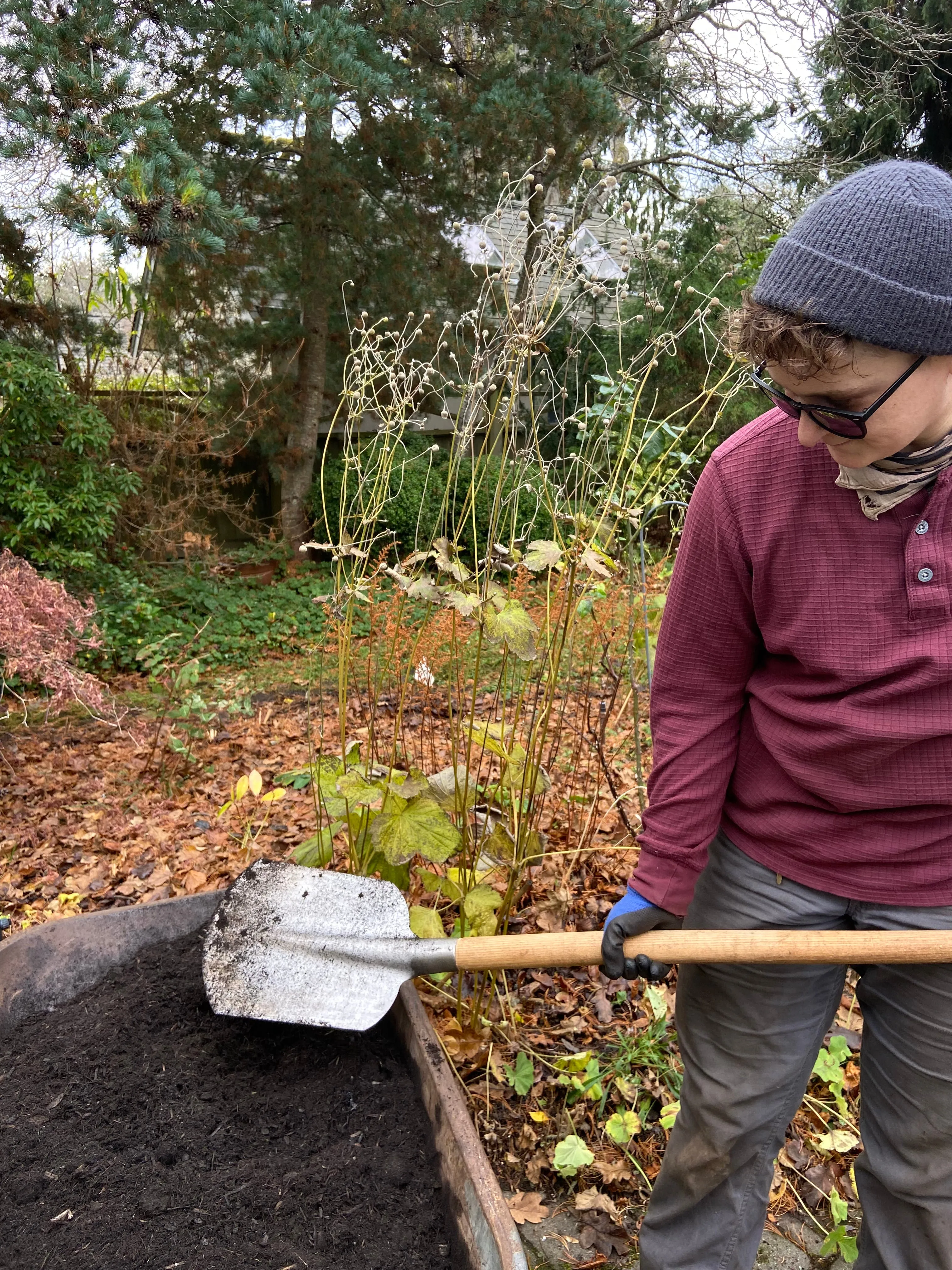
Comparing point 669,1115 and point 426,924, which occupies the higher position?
point 426,924

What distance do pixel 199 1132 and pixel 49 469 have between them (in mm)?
5052

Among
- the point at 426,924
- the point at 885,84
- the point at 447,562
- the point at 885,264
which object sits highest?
the point at 885,84

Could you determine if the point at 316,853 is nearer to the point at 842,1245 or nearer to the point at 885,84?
the point at 842,1245

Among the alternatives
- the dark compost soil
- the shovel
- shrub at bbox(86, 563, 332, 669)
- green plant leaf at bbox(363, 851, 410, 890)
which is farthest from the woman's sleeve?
shrub at bbox(86, 563, 332, 669)

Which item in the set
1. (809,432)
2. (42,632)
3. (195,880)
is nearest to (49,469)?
(42,632)

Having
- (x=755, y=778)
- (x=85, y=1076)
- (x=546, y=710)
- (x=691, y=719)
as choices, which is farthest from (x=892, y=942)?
(x=85, y=1076)

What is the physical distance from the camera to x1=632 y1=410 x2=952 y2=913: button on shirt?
121 cm

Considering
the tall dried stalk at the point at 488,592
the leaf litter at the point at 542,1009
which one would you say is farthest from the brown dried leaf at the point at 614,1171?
the tall dried stalk at the point at 488,592

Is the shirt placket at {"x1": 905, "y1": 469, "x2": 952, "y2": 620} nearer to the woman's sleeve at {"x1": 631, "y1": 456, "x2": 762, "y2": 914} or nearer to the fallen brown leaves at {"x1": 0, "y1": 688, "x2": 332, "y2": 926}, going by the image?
the woman's sleeve at {"x1": 631, "y1": 456, "x2": 762, "y2": 914}

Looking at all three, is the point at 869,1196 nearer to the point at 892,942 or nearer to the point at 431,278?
the point at 892,942

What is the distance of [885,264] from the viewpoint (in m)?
0.99

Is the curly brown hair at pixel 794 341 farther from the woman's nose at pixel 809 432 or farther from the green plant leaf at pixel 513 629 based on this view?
the green plant leaf at pixel 513 629

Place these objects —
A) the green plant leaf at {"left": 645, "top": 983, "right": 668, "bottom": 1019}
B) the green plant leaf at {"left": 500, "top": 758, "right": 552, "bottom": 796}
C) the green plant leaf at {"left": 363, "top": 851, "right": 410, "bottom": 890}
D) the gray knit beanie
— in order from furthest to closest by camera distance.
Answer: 1. the green plant leaf at {"left": 645, "top": 983, "right": 668, "bottom": 1019}
2. the green plant leaf at {"left": 363, "top": 851, "right": 410, "bottom": 890}
3. the green plant leaf at {"left": 500, "top": 758, "right": 552, "bottom": 796}
4. the gray knit beanie

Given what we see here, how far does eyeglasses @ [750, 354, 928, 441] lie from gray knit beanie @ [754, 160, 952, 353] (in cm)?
5
